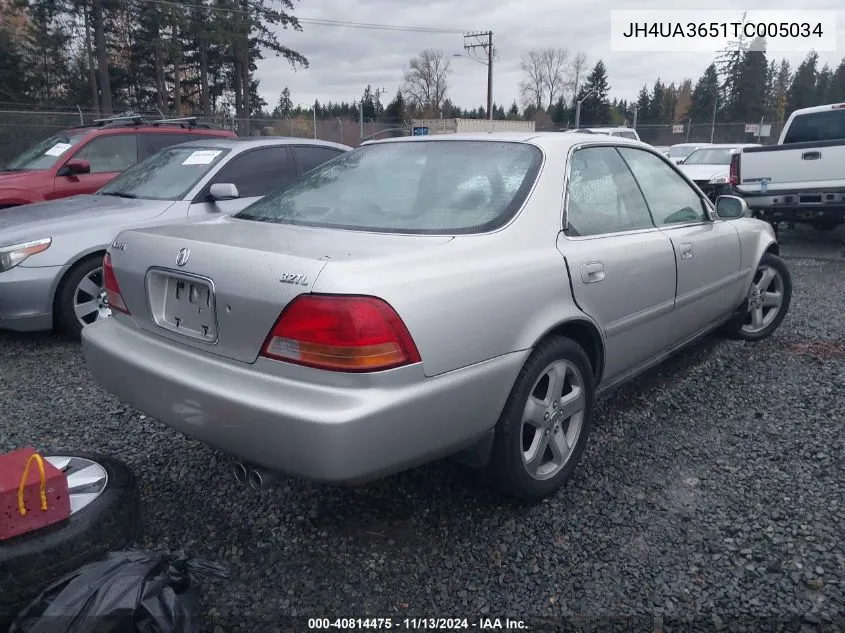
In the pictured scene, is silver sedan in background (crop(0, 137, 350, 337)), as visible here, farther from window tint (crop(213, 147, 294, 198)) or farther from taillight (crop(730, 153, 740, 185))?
taillight (crop(730, 153, 740, 185))

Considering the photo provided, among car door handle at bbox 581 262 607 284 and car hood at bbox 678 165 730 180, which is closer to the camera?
car door handle at bbox 581 262 607 284

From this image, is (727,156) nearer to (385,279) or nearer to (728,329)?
(728,329)

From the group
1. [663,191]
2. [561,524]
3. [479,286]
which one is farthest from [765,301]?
[479,286]

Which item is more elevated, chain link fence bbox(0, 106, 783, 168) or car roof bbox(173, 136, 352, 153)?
chain link fence bbox(0, 106, 783, 168)

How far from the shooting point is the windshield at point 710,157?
14.5 meters

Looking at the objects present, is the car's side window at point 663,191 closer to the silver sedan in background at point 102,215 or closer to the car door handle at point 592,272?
the car door handle at point 592,272

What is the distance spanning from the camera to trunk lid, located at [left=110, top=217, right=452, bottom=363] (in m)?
2.06

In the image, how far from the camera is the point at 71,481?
2.27 m

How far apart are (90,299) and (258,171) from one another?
173 cm

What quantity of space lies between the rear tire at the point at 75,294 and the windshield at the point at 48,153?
2.66 metres

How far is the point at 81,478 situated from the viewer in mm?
2303

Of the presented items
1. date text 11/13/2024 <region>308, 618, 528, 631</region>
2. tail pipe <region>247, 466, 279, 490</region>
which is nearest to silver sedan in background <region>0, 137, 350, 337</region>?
tail pipe <region>247, 466, 279, 490</region>

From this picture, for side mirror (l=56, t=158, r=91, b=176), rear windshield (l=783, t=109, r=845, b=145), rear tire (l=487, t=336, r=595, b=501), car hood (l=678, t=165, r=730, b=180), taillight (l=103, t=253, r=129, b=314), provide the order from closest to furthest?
rear tire (l=487, t=336, r=595, b=501) < taillight (l=103, t=253, r=129, b=314) < side mirror (l=56, t=158, r=91, b=176) < rear windshield (l=783, t=109, r=845, b=145) < car hood (l=678, t=165, r=730, b=180)

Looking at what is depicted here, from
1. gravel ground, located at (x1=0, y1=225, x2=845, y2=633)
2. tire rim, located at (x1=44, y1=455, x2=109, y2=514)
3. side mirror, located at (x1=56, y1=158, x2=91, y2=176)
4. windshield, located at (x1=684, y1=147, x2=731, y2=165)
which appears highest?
windshield, located at (x1=684, y1=147, x2=731, y2=165)
